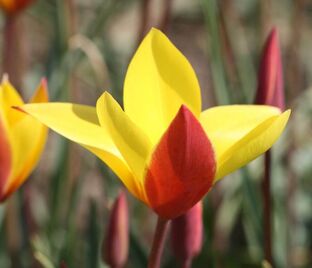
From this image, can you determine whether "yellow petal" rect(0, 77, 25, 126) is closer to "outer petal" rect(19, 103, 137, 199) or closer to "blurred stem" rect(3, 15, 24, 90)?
"outer petal" rect(19, 103, 137, 199)

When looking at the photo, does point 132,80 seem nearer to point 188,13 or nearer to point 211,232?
point 211,232

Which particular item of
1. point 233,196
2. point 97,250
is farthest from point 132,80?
point 233,196

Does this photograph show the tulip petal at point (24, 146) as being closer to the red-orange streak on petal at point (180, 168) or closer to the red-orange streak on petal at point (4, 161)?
the red-orange streak on petal at point (4, 161)

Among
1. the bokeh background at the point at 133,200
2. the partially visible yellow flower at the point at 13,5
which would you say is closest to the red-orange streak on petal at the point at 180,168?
the bokeh background at the point at 133,200

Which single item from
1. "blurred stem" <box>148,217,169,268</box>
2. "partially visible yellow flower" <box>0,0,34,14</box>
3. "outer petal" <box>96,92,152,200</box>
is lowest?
"blurred stem" <box>148,217,169,268</box>

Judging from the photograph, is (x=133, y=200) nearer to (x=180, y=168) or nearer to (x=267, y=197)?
(x=267, y=197)

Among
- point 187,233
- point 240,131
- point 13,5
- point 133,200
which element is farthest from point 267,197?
point 133,200

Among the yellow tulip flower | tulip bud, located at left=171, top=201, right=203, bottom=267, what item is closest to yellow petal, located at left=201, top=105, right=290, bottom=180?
the yellow tulip flower
